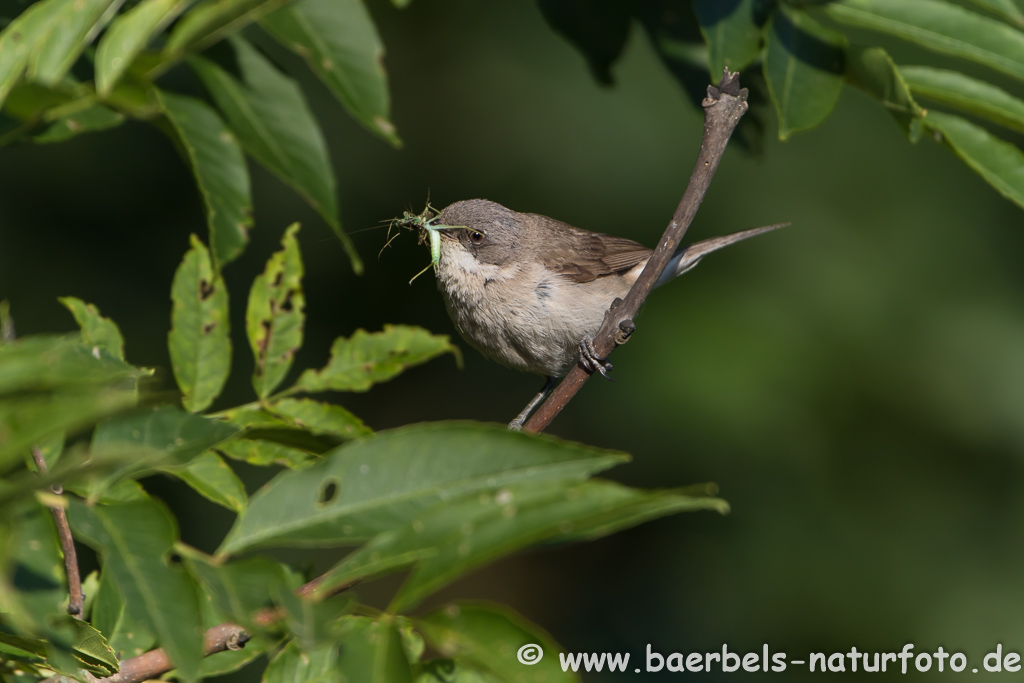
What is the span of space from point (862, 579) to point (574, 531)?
4.76m

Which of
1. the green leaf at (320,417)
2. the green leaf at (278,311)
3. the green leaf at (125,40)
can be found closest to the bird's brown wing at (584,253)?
the green leaf at (278,311)

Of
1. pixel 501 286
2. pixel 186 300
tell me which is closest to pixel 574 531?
pixel 186 300

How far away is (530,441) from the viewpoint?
3.89ft

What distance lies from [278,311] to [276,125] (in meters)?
0.56

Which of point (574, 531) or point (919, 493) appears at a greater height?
point (919, 493)

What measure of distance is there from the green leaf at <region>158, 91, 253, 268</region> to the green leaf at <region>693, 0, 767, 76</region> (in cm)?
117

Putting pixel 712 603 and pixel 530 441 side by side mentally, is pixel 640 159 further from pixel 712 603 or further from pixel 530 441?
pixel 530 441

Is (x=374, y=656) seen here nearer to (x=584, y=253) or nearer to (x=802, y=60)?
(x=802, y=60)

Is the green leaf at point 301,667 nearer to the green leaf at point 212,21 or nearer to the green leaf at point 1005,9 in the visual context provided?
the green leaf at point 212,21

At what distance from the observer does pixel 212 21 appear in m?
1.39

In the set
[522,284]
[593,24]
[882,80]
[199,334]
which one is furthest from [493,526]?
[522,284]

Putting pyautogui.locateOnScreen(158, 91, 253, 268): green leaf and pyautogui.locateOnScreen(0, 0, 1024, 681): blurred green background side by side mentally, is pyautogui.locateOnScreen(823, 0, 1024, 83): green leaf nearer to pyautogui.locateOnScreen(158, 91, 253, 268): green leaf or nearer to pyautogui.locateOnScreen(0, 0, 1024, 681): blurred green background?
pyautogui.locateOnScreen(158, 91, 253, 268): green leaf

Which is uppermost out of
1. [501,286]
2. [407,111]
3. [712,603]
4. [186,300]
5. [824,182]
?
[824,182]

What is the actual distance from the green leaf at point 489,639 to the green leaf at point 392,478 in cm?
15
